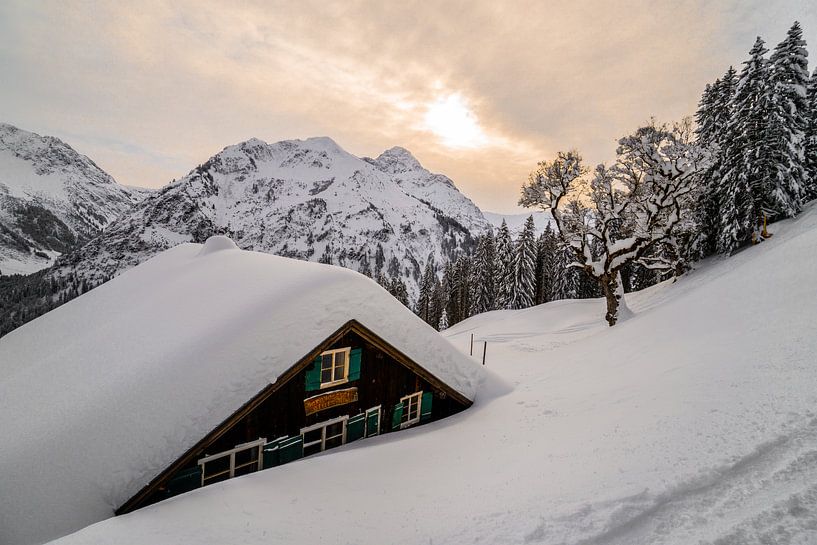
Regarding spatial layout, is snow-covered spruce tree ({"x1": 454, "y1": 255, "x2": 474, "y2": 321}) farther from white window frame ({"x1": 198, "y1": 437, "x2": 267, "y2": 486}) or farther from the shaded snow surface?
white window frame ({"x1": 198, "y1": 437, "x2": 267, "y2": 486})

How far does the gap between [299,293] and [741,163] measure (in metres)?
32.6

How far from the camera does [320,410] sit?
12.4 m

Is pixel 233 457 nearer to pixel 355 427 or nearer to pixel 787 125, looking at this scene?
pixel 355 427

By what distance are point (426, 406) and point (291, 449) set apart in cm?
558

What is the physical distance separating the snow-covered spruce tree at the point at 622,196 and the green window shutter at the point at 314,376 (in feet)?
59.6

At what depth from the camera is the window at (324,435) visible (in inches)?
482

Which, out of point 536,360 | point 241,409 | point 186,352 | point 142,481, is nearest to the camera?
point 142,481

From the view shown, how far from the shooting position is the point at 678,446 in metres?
6.47

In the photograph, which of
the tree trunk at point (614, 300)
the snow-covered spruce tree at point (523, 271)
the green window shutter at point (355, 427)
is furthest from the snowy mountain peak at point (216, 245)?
the snow-covered spruce tree at point (523, 271)

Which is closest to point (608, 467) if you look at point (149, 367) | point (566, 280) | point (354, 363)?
point (354, 363)

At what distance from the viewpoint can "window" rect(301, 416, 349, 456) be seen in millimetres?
12250

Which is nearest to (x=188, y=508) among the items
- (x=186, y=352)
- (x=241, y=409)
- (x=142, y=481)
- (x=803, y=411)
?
(x=142, y=481)

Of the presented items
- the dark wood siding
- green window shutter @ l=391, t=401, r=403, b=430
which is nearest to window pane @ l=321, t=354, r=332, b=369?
the dark wood siding

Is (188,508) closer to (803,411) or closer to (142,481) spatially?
(142,481)
